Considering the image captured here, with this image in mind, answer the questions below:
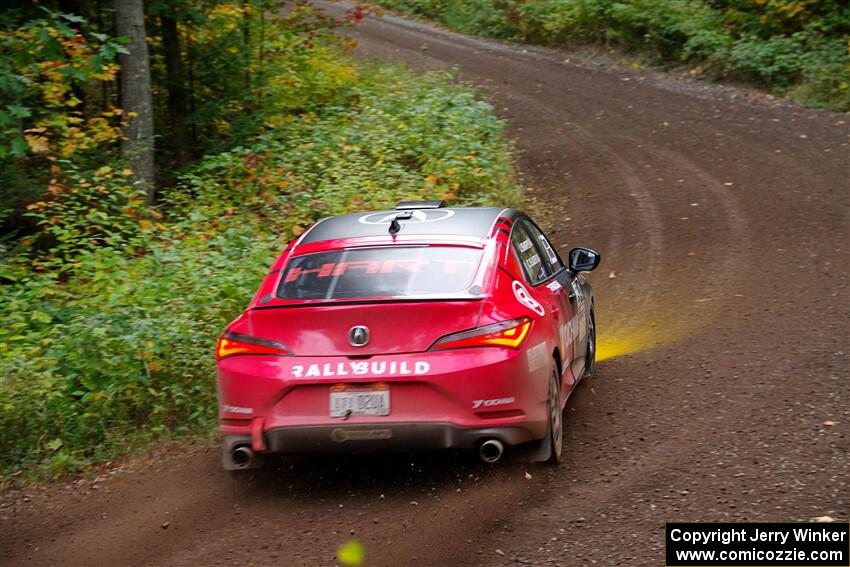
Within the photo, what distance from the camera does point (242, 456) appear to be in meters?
6.12

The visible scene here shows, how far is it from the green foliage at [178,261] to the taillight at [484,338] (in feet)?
8.91

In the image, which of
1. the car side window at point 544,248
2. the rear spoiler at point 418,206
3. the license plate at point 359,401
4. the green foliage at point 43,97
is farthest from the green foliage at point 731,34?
the license plate at point 359,401

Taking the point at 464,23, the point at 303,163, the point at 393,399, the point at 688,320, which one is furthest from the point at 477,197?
the point at 464,23

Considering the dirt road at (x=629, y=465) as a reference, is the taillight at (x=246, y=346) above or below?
above

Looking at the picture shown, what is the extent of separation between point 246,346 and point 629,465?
2.45m

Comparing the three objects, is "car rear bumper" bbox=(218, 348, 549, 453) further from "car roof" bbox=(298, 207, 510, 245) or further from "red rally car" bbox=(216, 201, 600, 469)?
"car roof" bbox=(298, 207, 510, 245)

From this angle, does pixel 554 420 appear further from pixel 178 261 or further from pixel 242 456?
pixel 178 261

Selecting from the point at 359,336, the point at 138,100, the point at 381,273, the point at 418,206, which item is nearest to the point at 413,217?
the point at 418,206

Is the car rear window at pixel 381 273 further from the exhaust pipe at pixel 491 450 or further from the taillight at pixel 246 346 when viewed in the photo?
the exhaust pipe at pixel 491 450

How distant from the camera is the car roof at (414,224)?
6.88 metres

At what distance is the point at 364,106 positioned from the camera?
17500 mm

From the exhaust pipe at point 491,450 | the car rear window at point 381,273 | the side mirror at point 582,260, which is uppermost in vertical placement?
the car rear window at point 381,273

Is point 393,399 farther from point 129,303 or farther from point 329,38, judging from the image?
point 329,38

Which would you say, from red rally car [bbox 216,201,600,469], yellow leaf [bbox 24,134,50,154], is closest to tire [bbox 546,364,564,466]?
red rally car [bbox 216,201,600,469]
